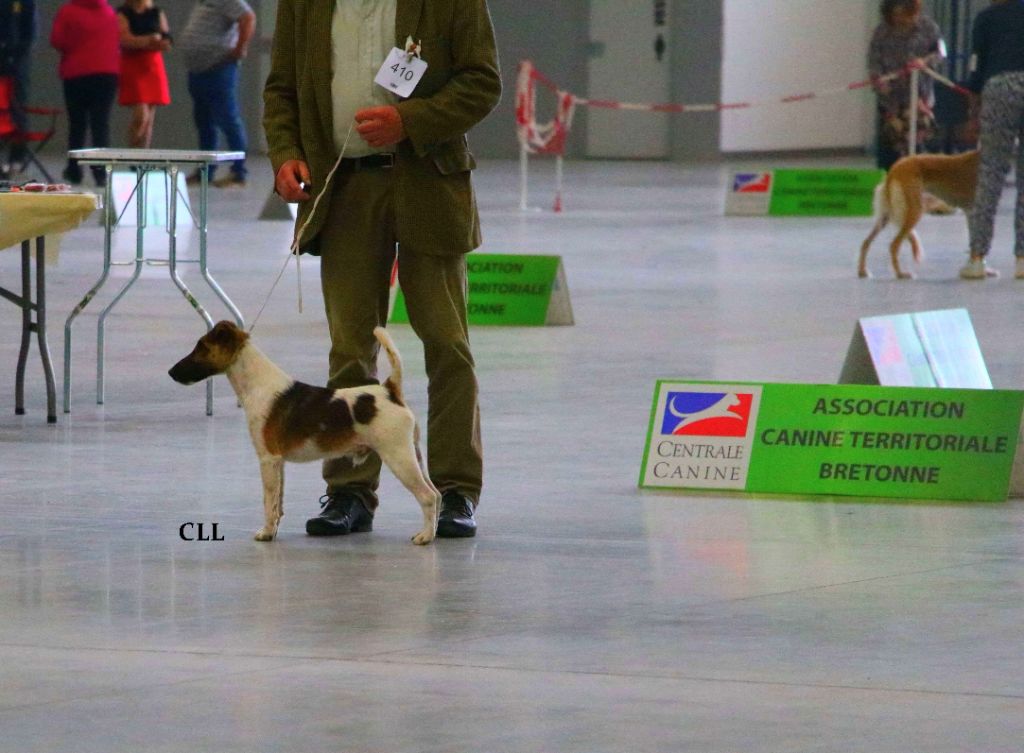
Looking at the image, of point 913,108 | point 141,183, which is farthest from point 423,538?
point 913,108

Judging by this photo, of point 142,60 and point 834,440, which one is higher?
point 142,60

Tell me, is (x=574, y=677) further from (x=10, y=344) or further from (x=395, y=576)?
(x=10, y=344)

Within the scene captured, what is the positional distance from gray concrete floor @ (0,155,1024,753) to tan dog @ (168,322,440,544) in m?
0.16

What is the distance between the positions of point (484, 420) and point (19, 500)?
6.97 feet

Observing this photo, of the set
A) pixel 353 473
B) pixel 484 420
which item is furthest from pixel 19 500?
pixel 484 420

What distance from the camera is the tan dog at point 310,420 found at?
5.40m

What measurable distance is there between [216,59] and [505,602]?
15797 millimetres

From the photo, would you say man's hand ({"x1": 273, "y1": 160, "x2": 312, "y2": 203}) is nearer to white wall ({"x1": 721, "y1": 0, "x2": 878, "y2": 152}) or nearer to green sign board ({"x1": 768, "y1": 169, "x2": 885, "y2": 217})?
green sign board ({"x1": 768, "y1": 169, "x2": 885, "y2": 217})

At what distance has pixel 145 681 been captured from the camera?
4.09m

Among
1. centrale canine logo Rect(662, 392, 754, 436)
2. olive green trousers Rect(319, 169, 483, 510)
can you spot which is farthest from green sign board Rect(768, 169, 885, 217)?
olive green trousers Rect(319, 169, 483, 510)

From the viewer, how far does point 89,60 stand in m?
19.6

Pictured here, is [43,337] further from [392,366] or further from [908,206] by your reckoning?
[908,206]

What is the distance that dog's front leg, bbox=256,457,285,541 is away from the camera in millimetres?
5453

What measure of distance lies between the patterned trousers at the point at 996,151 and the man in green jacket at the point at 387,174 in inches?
312
